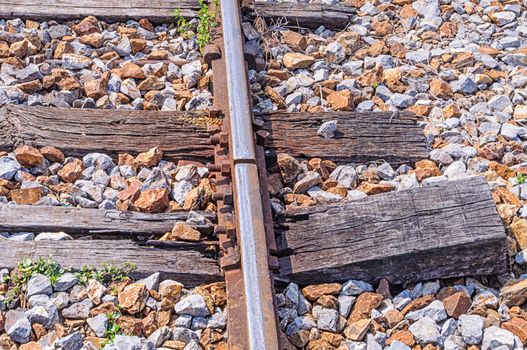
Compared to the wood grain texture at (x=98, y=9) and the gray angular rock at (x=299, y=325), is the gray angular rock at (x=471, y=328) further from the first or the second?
the wood grain texture at (x=98, y=9)

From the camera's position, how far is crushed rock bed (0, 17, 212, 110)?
4328 mm

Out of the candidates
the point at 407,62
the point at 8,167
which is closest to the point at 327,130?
the point at 407,62

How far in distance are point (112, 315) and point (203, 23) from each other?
93.1 inches

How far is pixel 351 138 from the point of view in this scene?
13.7 feet

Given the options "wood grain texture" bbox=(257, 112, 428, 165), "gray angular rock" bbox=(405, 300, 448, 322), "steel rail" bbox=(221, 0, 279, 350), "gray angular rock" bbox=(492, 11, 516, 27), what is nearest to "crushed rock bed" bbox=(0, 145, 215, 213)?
"steel rail" bbox=(221, 0, 279, 350)

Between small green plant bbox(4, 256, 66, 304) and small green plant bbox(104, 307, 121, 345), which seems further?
small green plant bbox(4, 256, 66, 304)

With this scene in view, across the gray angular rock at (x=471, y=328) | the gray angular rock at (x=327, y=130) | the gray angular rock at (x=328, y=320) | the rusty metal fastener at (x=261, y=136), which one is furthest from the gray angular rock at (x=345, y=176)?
the gray angular rock at (x=471, y=328)

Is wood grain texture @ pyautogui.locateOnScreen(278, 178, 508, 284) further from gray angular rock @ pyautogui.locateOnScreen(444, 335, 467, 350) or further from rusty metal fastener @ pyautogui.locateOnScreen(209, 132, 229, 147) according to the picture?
rusty metal fastener @ pyautogui.locateOnScreen(209, 132, 229, 147)

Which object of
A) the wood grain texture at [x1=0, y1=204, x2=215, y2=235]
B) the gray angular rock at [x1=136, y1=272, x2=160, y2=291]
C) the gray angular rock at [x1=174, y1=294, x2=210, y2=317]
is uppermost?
the wood grain texture at [x1=0, y1=204, x2=215, y2=235]

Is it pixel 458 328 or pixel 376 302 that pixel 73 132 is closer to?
pixel 376 302

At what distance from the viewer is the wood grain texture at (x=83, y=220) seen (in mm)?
3525

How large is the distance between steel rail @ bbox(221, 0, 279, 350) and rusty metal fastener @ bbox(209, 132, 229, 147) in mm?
36

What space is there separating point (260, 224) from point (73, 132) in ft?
4.24

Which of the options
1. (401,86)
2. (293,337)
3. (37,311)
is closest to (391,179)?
(401,86)
